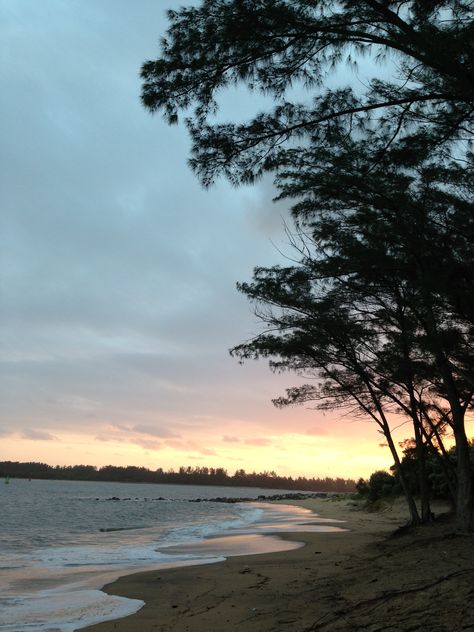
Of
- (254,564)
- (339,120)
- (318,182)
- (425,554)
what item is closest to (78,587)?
(254,564)

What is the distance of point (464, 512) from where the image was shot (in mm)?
12305

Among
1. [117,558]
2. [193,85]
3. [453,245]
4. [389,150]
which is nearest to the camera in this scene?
[193,85]

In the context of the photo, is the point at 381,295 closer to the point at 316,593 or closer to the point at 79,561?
the point at 316,593

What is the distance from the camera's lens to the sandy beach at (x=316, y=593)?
5688mm

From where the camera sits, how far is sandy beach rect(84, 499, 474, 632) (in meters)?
5.69

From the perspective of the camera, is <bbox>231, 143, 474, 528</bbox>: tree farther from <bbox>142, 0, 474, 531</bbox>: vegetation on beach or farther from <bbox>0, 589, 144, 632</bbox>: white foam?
<bbox>0, 589, 144, 632</bbox>: white foam

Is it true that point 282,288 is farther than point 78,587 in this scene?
Yes

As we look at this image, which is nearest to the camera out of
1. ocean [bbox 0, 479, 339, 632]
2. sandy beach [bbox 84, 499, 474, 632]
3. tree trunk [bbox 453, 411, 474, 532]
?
sandy beach [bbox 84, 499, 474, 632]

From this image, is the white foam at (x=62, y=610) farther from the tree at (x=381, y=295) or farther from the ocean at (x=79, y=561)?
the tree at (x=381, y=295)

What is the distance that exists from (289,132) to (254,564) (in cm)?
969

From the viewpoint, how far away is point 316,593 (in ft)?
25.0

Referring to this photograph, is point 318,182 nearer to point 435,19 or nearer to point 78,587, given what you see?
point 435,19

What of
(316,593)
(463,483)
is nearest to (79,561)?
(316,593)

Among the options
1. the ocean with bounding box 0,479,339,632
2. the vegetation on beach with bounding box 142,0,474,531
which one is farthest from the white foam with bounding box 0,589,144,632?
the vegetation on beach with bounding box 142,0,474,531
